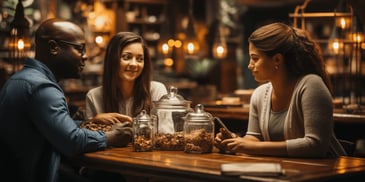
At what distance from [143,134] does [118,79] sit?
46.8 inches

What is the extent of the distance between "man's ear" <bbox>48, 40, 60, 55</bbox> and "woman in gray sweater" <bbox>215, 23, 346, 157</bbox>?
3.54 ft

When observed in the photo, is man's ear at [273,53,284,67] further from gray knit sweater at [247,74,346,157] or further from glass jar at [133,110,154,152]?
glass jar at [133,110,154,152]

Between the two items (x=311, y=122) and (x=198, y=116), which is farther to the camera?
(x=198, y=116)

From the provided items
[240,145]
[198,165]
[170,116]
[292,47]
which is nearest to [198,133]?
[240,145]

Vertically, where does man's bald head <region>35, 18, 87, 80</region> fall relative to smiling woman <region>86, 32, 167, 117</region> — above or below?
above

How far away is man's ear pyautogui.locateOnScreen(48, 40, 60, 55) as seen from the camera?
403 centimetres

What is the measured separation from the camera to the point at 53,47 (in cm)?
404

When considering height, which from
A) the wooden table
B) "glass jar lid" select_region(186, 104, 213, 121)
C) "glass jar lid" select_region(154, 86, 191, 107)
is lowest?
the wooden table

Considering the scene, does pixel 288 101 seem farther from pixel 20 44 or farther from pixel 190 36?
pixel 190 36

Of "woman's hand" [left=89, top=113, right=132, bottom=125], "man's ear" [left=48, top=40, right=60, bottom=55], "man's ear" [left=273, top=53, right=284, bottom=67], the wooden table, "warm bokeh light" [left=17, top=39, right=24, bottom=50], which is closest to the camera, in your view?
the wooden table

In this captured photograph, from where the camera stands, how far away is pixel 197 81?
42.8ft

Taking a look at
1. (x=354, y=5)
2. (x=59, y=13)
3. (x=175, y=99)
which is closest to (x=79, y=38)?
(x=175, y=99)

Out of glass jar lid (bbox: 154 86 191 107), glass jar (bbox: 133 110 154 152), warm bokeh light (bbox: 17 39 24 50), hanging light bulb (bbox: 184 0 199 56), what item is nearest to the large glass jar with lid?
glass jar lid (bbox: 154 86 191 107)

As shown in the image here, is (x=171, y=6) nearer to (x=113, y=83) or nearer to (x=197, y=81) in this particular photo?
(x=197, y=81)
